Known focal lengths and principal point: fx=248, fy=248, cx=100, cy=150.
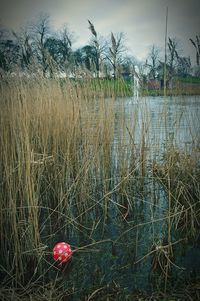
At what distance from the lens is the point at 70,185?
2316 millimetres

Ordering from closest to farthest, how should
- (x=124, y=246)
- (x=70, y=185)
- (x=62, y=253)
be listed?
(x=62, y=253) → (x=124, y=246) → (x=70, y=185)

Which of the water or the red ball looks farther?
the red ball

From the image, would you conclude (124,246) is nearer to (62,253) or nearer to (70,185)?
(62,253)

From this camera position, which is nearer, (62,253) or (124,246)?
(62,253)

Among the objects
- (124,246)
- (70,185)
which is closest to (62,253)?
(124,246)

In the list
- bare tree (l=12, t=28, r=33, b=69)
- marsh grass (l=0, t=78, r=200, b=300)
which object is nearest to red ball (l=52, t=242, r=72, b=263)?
marsh grass (l=0, t=78, r=200, b=300)

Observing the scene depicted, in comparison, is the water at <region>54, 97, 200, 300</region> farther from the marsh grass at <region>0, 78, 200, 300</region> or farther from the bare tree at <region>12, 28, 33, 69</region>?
the bare tree at <region>12, 28, 33, 69</region>

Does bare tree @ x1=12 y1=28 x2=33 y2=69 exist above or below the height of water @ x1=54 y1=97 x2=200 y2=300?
above

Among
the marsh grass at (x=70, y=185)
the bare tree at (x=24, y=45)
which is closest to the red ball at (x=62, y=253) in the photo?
the marsh grass at (x=70, y=185)

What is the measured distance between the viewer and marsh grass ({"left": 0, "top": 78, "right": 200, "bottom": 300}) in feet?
4.98

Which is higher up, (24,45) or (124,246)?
(24,45)

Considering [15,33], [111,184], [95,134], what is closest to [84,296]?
[111,184]

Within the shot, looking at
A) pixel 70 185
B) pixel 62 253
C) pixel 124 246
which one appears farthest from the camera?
pixel 70 185

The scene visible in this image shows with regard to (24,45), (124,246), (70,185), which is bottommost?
(124,246)
